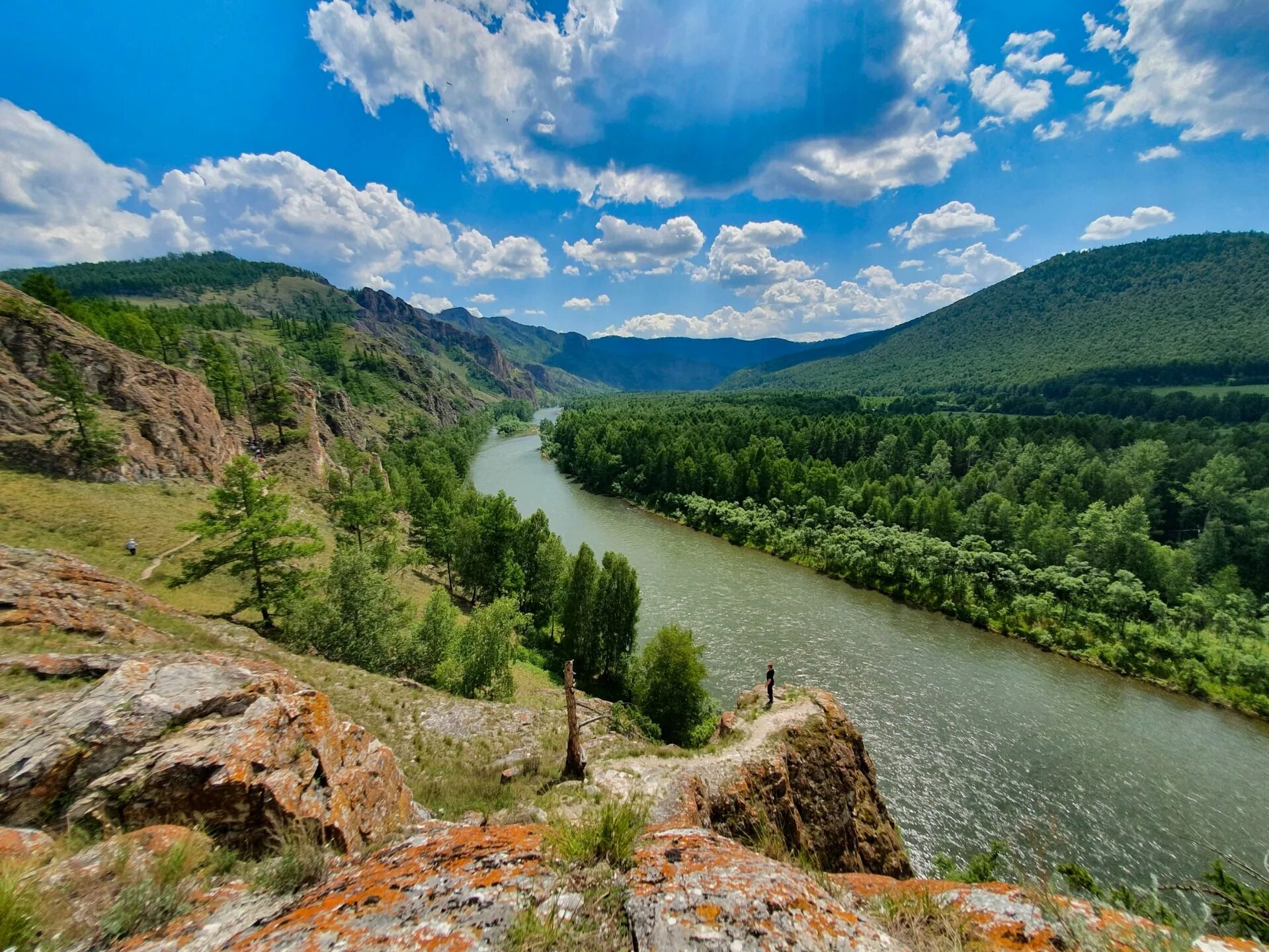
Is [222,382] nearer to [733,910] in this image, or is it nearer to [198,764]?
[198,764]

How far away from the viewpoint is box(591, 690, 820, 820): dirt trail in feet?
42.7

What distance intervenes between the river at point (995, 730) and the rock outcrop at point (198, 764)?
19522 mm

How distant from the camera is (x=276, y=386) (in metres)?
61.8

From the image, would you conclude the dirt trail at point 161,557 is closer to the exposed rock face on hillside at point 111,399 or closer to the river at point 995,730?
the exposed rock face on hillside at point 111,399

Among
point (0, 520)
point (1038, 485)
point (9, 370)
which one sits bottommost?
point (1038, 485)

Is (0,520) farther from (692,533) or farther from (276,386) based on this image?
(692,533)

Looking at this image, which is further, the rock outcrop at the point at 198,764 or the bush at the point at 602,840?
the rock outcrop at the point at 198,764

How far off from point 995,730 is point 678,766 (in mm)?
25446

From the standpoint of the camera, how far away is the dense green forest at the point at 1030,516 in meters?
40.5

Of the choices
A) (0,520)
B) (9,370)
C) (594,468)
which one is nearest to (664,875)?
(0,520)

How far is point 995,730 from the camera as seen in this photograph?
96.6ft

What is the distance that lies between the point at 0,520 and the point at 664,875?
35.2 m

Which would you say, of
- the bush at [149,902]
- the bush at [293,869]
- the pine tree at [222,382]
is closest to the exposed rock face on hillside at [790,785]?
the bush at [293,869]

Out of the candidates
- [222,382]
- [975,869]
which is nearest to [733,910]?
[975,869]
